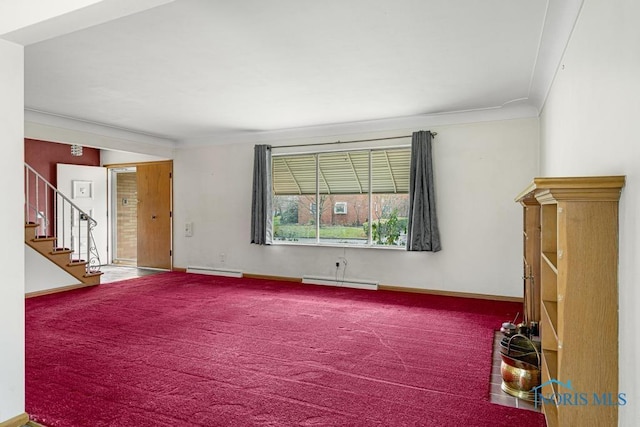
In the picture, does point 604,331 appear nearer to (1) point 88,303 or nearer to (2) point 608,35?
(2) point 608,35

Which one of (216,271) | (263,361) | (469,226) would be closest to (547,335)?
(263,361)

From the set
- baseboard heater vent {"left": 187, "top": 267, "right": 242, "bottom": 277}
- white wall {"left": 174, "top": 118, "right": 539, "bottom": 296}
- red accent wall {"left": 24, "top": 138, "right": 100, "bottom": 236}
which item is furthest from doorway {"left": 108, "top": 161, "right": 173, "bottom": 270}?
white wall {"left": 174, "top": 118, "right": 539, "bottom": 296}

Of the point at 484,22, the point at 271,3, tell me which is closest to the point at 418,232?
the point at 484,22

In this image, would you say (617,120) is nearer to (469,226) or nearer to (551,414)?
(551,414)

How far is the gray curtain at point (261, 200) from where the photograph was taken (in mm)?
6801

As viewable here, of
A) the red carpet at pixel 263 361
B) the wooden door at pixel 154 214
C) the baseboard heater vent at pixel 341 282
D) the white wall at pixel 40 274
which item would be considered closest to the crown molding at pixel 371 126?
the wooden door at pixel 154 214

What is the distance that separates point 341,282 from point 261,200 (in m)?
1.90

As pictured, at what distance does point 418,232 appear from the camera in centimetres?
564

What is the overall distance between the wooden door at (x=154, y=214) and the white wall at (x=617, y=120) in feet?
23.3

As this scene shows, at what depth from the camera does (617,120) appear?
1.67m

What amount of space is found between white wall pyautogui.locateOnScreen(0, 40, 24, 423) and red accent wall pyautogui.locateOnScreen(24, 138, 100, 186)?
19.8 feet

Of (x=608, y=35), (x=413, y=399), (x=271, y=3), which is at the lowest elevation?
(x=413, y=399)

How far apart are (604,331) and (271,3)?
251cm

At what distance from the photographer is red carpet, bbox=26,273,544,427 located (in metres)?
2.41
